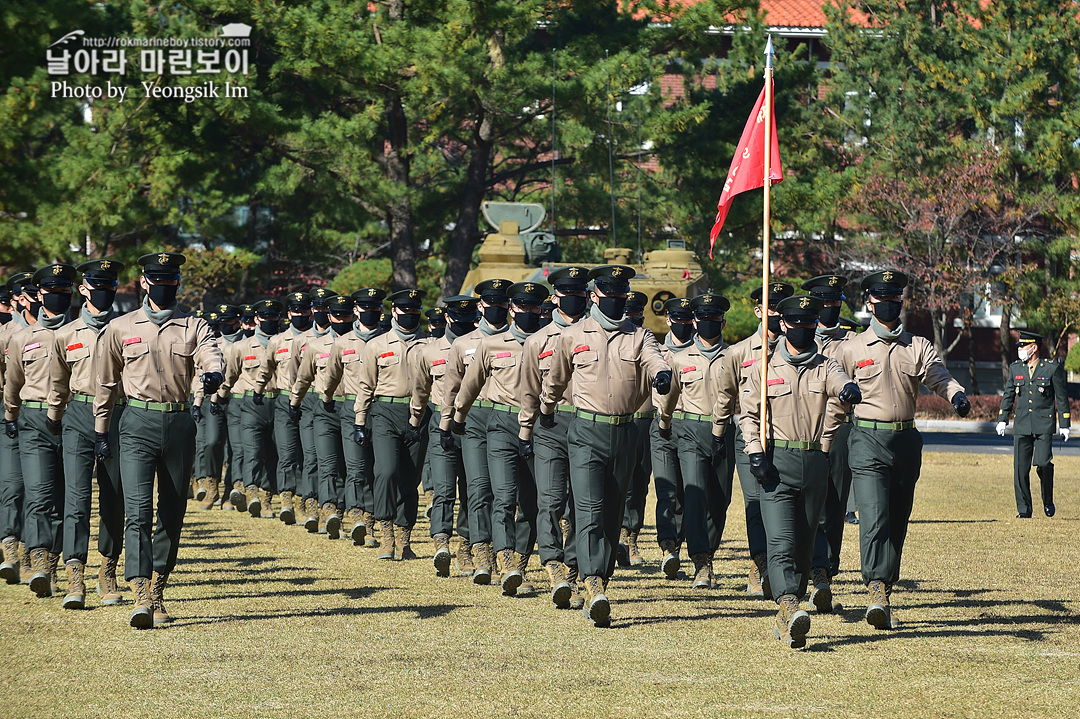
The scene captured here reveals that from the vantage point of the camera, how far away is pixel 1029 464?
18.0 meters

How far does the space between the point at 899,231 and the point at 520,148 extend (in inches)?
457

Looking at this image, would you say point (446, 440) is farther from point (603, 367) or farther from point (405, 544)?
point (603, 367)

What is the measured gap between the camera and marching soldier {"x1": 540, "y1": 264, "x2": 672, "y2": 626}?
1020cm

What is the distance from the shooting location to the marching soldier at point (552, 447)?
1073 centimetres

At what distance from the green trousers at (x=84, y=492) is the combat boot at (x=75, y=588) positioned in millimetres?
62

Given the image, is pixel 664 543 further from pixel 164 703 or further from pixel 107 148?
pixel 107 148

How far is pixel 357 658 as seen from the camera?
8.88 m

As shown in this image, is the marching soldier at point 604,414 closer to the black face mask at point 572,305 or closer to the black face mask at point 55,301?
the black face mask at point 572,305

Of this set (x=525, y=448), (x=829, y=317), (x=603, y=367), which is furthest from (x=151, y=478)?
(x=829, y=317)

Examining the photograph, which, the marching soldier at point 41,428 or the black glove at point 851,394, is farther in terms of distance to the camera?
the marching soldier at point 41,428

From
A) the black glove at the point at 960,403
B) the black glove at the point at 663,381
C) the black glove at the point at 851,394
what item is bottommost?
the black glove at the point at 960,403

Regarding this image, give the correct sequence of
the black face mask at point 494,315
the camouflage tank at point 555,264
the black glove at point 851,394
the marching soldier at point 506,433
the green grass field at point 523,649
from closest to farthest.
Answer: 1. the green grass field at point 523,649
2. the black glove at point 851,394
3. the marching soldier at point 506,433
4. the black face mask at point 494,315
5. the camouflage tank at point 555,264

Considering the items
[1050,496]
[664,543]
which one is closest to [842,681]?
[664,543]

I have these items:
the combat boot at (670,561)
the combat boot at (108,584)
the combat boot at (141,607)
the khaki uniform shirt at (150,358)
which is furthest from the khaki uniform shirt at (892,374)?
the combat boot at (108,584)
